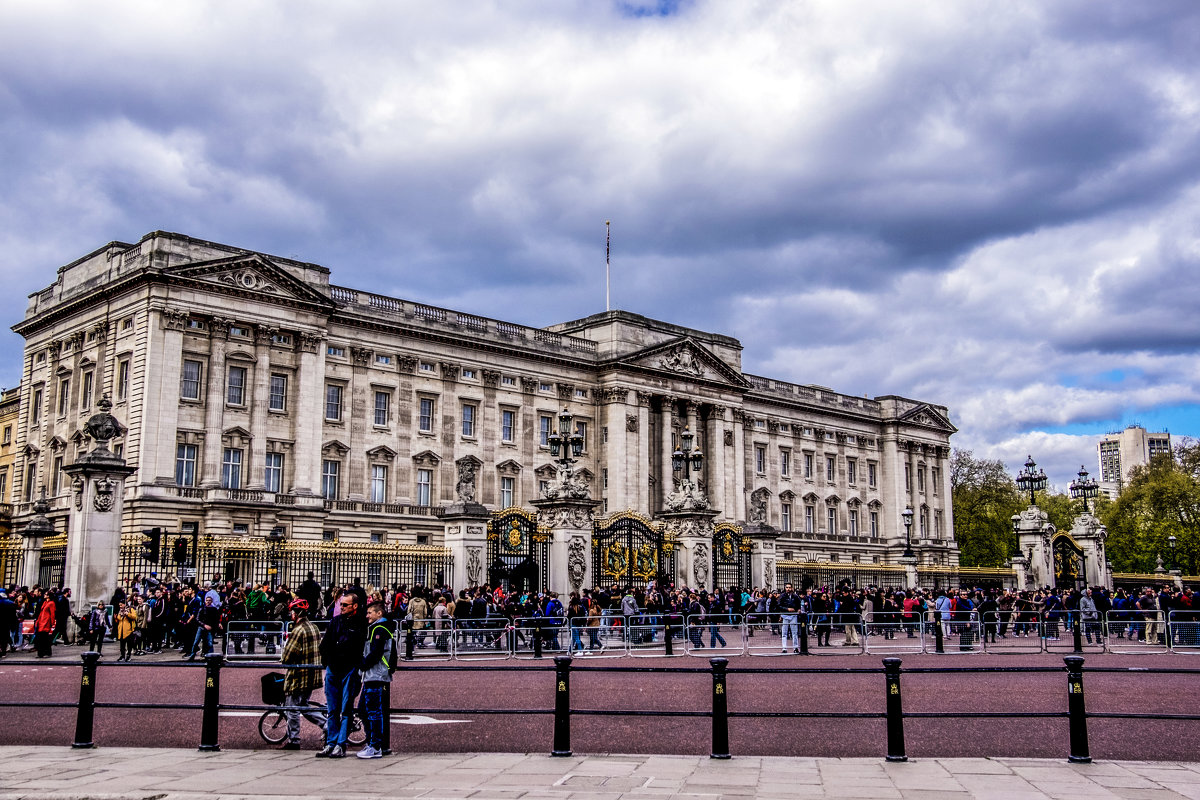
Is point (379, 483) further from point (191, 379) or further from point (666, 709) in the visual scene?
point (666, 709)

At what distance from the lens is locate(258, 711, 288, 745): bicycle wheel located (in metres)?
12.9

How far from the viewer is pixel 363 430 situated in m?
58.0

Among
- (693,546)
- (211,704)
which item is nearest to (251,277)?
(693,546)

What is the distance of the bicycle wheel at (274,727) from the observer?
1287 centimetres

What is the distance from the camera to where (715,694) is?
11.3 metres

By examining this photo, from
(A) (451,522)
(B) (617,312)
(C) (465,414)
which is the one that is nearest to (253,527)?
(C) (465,414)

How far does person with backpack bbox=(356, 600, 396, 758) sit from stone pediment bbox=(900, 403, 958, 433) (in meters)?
83.0

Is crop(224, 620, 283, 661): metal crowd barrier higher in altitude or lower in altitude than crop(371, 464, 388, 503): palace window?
lower

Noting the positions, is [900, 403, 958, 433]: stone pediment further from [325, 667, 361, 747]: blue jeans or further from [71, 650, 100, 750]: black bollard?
[71, 650, 100, 750]: black bollard

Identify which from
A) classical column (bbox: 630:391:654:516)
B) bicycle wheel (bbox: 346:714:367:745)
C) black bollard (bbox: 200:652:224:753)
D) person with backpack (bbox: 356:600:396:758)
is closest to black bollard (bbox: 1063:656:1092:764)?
person with backpack (bbox: 356:600:396:758)

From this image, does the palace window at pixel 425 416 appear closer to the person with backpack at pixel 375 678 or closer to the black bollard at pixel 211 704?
the black bollard at pixel 211 704

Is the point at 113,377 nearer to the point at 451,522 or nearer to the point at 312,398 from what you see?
the point at 312,398

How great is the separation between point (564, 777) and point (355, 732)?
4.25 metres

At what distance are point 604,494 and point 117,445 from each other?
28.6 metres
